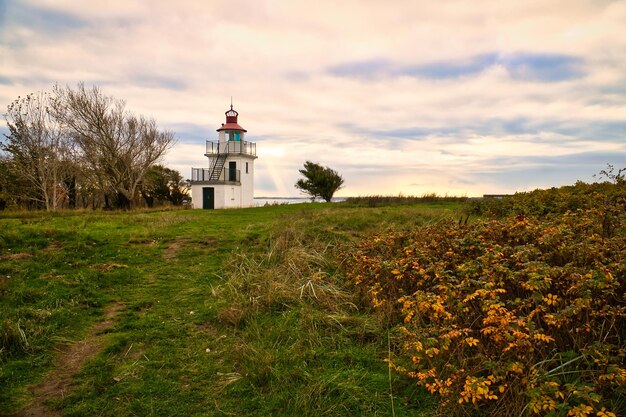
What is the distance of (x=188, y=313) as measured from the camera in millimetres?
6641

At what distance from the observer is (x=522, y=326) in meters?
3.74

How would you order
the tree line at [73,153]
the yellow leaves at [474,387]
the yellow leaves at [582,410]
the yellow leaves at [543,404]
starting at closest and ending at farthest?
the yellow leaves at [582,410] < the yellow leaves at [543,404] < the yellow leaves at [474,387] < the tree line at [73,153]

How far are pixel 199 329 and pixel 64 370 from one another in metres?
1.72

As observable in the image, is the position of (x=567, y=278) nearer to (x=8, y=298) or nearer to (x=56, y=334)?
(x=56, y=334)

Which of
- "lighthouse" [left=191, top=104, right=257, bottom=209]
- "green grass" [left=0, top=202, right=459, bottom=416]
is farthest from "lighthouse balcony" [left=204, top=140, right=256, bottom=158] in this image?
"green grass" [left=0, top=202, right=459, bottom=416]

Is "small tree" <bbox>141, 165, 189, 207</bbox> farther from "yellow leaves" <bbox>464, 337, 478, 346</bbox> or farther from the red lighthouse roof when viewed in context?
"yellow leaves" <bbox>464, 337, 478, 346</bbox>

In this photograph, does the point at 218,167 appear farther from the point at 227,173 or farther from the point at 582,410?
the point at 582,410

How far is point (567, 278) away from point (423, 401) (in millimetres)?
1837

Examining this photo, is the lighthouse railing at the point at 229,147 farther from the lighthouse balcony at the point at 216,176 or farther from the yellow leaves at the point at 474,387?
the yellow leaves at the point at 474,387

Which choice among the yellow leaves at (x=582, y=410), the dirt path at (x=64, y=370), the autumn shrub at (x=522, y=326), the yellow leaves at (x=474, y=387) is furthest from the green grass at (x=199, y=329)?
the yellow leaves at (x=582, y=410)

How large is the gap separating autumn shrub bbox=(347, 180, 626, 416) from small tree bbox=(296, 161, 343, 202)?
29.6m

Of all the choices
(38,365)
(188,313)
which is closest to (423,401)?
(188,313)

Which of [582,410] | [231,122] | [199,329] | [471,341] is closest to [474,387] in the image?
[471,341]

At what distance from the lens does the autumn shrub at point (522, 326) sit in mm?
3305
